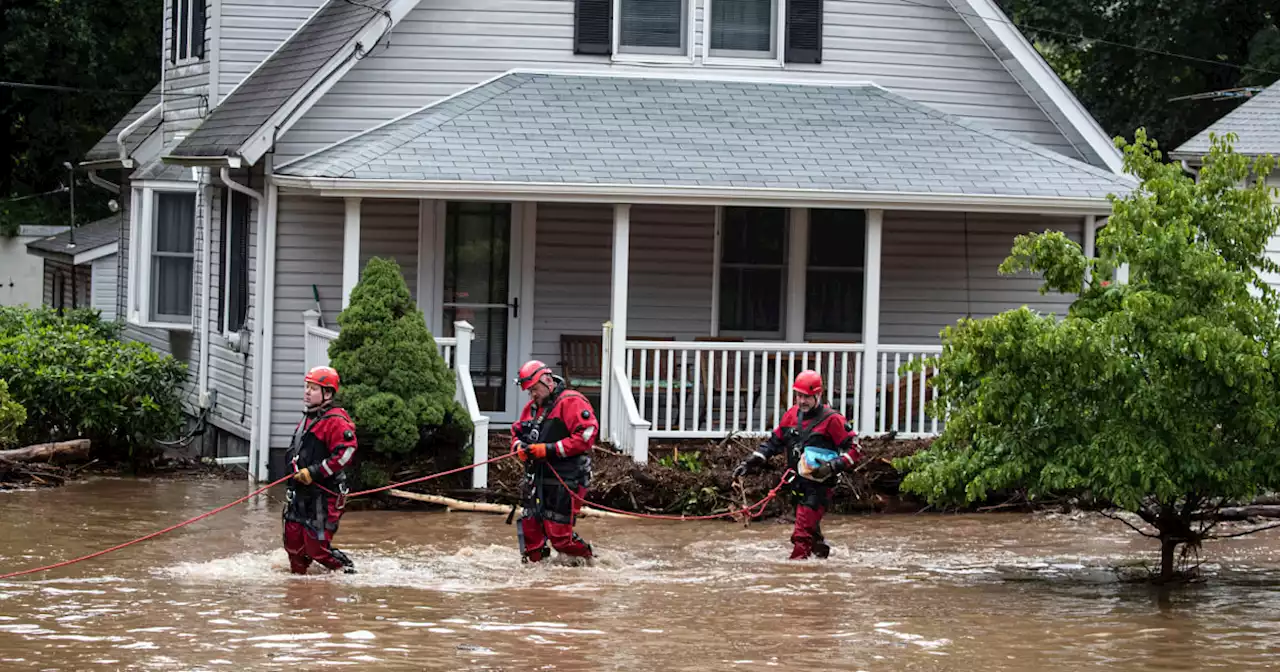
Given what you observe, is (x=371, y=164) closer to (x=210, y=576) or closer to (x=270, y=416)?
(x=270, y=416)

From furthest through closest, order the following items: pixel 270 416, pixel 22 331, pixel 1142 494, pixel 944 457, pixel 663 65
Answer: pixel 22 331
pixel 663 65
pixel 270 416
pixel 944 457
pixel 1142 494

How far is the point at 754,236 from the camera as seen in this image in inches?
770

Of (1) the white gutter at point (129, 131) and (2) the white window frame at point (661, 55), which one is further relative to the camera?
(1) the white gutter at point (129, 131)

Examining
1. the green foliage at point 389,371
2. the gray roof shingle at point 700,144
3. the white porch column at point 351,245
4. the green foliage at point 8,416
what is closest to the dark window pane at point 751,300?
the gray roof shingle at point 700,144

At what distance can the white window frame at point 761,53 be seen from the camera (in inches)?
762

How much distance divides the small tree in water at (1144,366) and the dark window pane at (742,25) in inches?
286

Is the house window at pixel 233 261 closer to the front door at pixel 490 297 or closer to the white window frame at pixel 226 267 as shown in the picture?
the white window frame at pixel 226 267

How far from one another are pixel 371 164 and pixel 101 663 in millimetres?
7890

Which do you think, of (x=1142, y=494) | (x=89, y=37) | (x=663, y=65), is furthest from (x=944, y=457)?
(x=89, y=37)

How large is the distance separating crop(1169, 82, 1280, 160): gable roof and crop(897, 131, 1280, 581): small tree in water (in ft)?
31.0

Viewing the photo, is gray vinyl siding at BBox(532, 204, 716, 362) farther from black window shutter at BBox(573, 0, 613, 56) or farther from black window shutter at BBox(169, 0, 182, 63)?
black window shutter at BBox(169, 0, 182, 63)

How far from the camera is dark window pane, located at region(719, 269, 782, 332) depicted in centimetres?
1948

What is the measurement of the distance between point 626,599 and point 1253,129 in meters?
13.6

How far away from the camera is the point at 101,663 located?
9695mm
